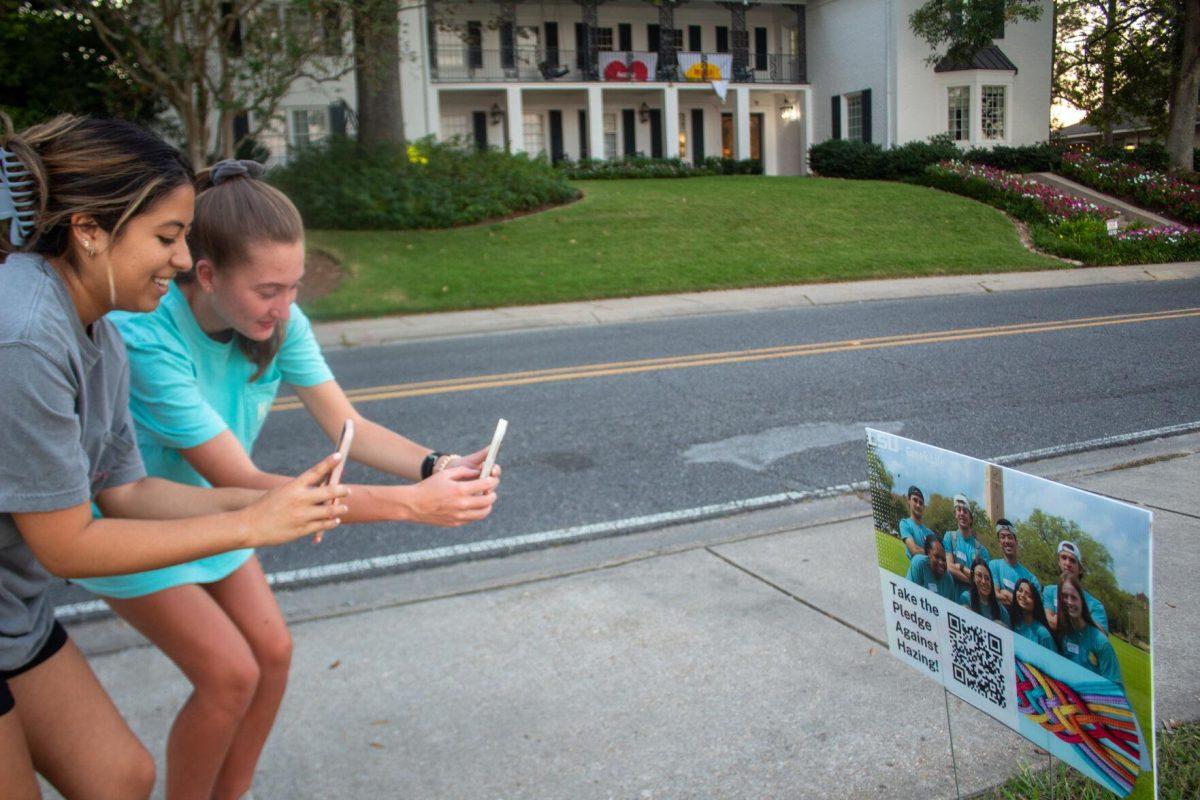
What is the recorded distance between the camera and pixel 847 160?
30609mm

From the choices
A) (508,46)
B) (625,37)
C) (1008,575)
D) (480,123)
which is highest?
(625,37)

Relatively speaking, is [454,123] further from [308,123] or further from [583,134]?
[308,123]

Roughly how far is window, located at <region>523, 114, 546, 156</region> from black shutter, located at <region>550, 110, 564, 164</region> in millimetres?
313

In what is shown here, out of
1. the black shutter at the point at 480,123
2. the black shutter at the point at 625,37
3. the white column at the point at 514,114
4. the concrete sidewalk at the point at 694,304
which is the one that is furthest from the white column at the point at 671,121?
the concrete sidewalk at the point at 694,304

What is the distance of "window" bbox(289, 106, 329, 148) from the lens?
33.8 meters

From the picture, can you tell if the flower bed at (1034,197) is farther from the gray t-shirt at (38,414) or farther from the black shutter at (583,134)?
the gray t-shirt at (38,414)

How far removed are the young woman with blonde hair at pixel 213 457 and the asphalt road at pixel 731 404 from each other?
2240 millimetres

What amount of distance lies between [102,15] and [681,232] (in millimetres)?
11548

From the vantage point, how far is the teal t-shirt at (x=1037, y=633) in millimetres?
2014

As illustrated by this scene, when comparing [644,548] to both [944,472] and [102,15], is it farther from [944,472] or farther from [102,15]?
[102,15]

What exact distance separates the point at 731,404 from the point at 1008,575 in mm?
5660

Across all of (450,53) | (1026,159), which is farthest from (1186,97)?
(450,53)

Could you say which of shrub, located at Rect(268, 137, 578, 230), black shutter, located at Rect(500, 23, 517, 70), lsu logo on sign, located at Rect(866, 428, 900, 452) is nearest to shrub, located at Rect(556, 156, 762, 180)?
black shutter, located at Rect(500, 23, 517, 70)

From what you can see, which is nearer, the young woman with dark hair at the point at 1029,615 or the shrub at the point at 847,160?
the young woman with dark hair at the point at 1029,615
